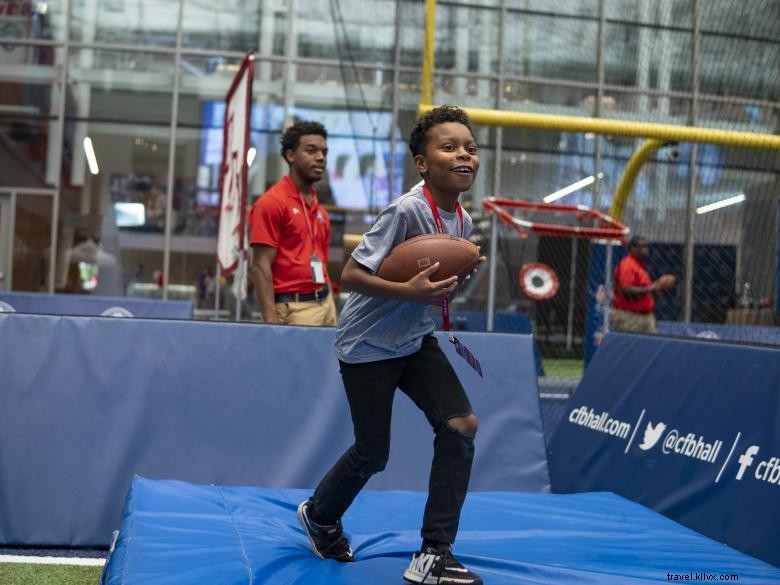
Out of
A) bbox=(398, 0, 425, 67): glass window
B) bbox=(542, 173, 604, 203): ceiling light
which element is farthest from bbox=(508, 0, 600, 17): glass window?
bbox=(542, 173, 604, 203): ceiling light

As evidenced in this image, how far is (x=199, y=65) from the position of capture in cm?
1836

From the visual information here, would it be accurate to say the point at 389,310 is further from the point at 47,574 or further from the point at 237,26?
the point at 237,26

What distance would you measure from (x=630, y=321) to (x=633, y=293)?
0.45m

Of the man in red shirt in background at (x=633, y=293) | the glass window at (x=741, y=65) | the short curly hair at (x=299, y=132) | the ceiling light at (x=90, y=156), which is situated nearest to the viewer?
the short curly hair at (x=299, y=132)

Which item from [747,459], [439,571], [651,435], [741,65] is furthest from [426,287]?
[741,65]

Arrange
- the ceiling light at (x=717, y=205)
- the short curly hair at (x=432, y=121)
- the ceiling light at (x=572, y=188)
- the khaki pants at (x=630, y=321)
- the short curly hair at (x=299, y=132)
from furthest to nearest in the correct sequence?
the ceiling light at (x=572, y=188), the ceiling light at (x=717, y=205), the khaki pants at (x=630, y=321), the short curly hair at (x=299, y=132), the short curly hair at (x=432, y=121)

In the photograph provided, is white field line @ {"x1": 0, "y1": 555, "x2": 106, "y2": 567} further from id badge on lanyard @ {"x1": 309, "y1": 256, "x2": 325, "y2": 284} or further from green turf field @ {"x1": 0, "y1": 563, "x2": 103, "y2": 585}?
id badge on lanyard @ {"x1": 309, "y1": 256, "x2": 325, "y2": 284}

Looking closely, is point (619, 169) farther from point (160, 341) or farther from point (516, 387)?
point (160, 341)

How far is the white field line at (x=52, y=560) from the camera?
4.53 metres

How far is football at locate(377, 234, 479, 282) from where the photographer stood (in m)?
3.47

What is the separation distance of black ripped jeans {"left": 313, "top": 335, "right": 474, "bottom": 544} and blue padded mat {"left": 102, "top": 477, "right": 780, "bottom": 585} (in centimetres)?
26

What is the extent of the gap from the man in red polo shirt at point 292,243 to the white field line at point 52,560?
1.82 m

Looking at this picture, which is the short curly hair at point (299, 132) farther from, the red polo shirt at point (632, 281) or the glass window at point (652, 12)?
the glass window at point (652, 12)

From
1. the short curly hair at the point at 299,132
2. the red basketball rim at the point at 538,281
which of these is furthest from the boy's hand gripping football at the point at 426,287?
the red basketball rim at the point at 538,281
